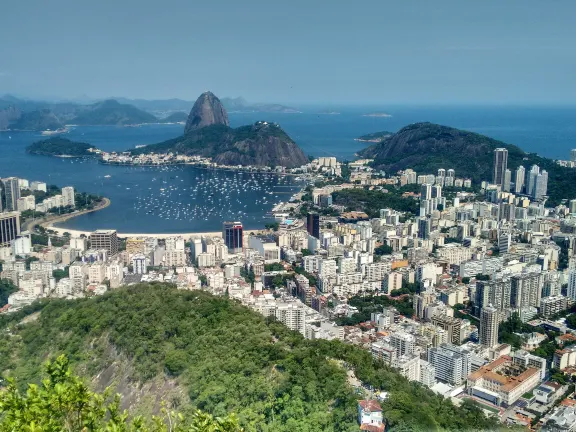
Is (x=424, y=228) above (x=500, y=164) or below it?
below

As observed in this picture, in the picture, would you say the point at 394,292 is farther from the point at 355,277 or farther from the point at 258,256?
the point at 258,256

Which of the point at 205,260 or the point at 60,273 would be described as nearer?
the point at 60,273

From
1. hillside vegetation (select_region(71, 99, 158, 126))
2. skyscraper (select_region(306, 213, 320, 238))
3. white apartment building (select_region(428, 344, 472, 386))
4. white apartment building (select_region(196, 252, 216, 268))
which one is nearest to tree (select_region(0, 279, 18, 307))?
white apartment building (select_region(196, 252, 216, 268))

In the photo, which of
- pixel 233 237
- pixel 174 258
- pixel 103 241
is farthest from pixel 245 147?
pixel 174 258

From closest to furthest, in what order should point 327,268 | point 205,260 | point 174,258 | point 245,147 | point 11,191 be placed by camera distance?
point 327,268 < point 205,260 < point 174,258 < point 11,191 < point 245,147

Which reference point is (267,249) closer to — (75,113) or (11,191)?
(11,191)

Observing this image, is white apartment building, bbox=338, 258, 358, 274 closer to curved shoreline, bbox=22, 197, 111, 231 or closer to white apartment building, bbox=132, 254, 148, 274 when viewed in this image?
white apartment building, bbox=132, 254, 148, 274
